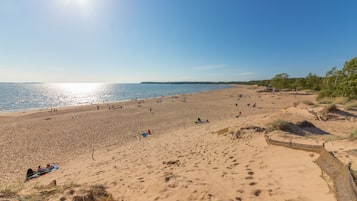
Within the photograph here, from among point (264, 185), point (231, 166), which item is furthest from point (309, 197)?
point (231, 166)

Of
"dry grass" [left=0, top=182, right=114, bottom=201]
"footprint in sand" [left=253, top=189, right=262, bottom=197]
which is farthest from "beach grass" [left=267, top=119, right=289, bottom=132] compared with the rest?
"dry grass" [left=0, top=182, right=114, bottom=201]

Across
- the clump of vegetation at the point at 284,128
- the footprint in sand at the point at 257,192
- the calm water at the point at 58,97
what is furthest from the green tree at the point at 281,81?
the footprint in sand at the point at 257,192

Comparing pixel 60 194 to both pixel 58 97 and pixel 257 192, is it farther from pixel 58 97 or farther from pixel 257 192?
pixel 58 97

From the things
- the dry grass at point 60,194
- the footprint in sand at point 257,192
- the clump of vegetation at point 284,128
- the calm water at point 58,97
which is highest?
the clump of vegetation at point 284,128

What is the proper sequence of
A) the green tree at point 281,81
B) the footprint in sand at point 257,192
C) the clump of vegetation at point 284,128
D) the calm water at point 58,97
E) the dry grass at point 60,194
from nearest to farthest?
the dry grass at point 60,194 → the footprint in sand at point 257,192 → the clump of vegetation at point 284,128 → the calm water at point 58,97 → the green tree at point 281,81

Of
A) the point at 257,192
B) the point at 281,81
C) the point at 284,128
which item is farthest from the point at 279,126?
the point at 281,81

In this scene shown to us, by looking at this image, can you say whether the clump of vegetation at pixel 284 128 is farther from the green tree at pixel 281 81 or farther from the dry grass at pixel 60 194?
the green tree at pixel 281 81

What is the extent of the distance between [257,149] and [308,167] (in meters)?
2.21

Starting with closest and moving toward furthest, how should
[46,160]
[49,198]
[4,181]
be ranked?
[49,198] → [4,181] → [46,160]

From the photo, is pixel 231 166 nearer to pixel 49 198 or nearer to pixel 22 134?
pixel 49 198

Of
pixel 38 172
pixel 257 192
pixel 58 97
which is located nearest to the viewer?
pixel 257 192

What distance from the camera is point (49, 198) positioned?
381 centimetres

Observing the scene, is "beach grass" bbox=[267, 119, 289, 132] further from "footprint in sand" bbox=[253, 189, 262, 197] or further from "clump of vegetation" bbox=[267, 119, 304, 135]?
"footprint in sand" bbox=[253, 189, 262, 197]

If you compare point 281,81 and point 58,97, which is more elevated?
point 281,81
